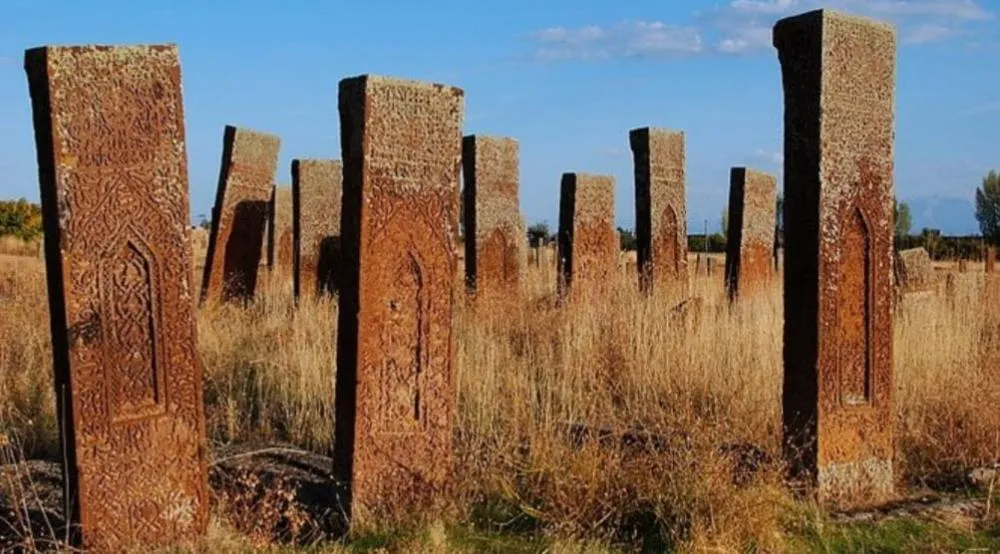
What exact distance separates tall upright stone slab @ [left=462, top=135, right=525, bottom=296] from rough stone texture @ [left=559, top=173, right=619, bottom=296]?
630 mm

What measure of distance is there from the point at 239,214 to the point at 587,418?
6.89m

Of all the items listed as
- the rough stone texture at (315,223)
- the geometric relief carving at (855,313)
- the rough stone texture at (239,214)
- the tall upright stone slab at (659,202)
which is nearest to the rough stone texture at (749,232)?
the tall upright stone slab at (659,202)

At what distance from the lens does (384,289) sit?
5316 millimetres

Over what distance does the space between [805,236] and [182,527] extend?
3.49m

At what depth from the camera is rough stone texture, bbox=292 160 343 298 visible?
1275 cm

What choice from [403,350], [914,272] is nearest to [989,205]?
[914,272]

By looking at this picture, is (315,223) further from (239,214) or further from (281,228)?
(281,228)

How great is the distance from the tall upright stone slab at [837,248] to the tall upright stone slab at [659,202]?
21.1 ft

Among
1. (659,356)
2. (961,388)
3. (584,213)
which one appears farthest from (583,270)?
(961,388)

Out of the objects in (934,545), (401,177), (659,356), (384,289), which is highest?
(401,177)

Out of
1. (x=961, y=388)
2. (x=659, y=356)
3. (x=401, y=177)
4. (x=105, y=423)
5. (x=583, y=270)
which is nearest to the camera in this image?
(x=105, y=423)

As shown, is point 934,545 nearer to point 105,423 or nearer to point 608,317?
point 105,423

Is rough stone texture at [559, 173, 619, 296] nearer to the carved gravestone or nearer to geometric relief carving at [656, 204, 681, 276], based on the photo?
geometric relief carving at [656, 204, 681, 276]

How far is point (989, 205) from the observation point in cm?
4466
